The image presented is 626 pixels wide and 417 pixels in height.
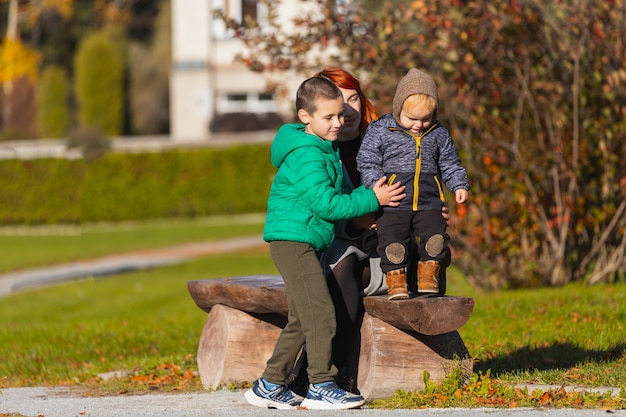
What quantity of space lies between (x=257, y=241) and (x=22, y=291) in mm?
7477

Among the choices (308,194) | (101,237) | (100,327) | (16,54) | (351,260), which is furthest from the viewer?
(16,54)

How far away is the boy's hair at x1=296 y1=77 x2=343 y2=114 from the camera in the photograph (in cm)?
587

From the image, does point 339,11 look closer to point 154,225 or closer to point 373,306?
point 373,306

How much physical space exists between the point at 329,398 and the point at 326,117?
1452mm

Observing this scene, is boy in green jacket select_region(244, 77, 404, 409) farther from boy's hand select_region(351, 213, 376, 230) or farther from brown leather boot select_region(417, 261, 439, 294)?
brown leather boot select_region(417, 261, 439, 294)

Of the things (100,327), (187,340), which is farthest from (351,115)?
(100,327)

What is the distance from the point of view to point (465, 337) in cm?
859

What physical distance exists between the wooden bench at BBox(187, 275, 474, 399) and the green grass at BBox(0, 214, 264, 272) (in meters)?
14.3

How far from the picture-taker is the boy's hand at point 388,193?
5809 millimetres

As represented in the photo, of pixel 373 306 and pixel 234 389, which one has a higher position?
pixel 373 306

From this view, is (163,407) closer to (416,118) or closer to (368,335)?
(368,335)

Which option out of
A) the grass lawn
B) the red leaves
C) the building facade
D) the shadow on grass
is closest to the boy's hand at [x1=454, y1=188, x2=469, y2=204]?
the grass lawn

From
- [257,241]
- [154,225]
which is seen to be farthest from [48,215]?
[257,241]

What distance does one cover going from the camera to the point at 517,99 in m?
11.0
